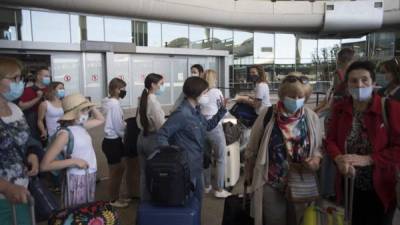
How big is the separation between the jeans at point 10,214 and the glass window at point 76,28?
1327 cm

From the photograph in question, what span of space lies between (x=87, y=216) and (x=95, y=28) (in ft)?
47.5

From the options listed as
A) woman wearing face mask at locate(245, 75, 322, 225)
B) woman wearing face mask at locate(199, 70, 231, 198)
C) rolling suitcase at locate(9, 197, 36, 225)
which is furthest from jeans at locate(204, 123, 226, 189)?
rolling suitcase at locate(9, 197, 36, 225)

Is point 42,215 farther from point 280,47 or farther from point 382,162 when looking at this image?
point 280,47

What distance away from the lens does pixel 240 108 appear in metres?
5.91

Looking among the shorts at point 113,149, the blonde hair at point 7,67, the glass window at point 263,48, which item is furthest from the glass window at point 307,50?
the blonde hair at point 7,67

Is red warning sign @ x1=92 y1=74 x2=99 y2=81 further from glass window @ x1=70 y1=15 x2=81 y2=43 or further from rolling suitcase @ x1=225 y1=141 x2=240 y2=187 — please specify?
rolling suitcase @ x1=225 y1=141 x2=240 y2=187

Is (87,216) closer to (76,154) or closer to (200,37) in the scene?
(76,154)

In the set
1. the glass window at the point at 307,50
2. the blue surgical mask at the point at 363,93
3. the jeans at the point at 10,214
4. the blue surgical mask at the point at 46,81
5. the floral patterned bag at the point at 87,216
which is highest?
the glass window at the point at 307,50

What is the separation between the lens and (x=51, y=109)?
4.94 m

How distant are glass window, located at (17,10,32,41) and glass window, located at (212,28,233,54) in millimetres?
9501

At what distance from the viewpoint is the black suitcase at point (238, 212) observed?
9.58ft

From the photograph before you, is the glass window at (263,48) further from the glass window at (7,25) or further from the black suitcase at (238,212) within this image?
the black suitcase at (238,212)

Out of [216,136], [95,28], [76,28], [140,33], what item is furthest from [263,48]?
[216,136]

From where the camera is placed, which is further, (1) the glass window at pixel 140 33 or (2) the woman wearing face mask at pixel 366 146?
(1) the glass window at pixel 140 33
